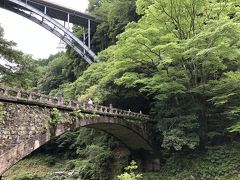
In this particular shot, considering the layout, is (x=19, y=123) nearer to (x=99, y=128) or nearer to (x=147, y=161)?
(x=99, y=128)

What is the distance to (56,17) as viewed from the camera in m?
33.0

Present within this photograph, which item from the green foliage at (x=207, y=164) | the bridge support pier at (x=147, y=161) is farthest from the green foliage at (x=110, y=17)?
the green foliage at (x=207, y=164)

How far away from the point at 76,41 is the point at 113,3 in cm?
623

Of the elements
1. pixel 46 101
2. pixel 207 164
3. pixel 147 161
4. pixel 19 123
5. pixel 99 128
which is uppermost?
pixel 46 101

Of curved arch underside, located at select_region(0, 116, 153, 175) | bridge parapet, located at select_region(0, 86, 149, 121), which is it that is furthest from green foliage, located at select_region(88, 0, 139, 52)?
bridge parapet, located at select_region(0, 86, 149, 121)

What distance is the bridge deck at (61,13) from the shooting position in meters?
29.4

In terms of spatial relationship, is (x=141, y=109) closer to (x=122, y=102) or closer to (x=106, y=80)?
(x=122, y=102)

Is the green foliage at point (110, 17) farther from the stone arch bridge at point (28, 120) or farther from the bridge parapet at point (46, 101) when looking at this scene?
the stone arch bridge at point (28, 120)

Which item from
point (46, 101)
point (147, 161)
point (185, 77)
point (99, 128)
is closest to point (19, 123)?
point (46, 101)

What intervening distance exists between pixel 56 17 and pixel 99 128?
66.9 ft

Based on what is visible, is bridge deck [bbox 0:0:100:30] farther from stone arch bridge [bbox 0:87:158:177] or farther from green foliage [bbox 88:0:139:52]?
stone arch bridge [bbox 0:87:158:177]

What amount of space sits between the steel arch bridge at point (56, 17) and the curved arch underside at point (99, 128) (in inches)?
557

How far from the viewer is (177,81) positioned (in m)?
16.5

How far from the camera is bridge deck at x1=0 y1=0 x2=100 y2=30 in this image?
29.4 metres
